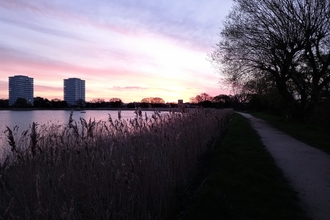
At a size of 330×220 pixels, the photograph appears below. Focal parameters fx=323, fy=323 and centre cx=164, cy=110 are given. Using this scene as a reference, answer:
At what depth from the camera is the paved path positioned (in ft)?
19.1

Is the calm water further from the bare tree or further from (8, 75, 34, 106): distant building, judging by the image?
(8, 75, 34, 106): distant building

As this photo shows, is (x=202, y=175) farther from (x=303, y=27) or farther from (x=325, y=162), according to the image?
(x=303, y=27)

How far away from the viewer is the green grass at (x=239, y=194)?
209 inches

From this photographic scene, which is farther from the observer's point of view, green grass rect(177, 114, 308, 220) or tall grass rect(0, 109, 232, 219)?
green grass rect(177, 114, 308, 220)

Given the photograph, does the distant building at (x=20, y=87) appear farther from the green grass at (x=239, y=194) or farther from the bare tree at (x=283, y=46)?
the green grass at (x=239, y=194)

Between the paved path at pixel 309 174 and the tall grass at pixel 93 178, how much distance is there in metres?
2.45

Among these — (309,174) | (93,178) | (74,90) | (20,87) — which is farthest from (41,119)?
(74,90)

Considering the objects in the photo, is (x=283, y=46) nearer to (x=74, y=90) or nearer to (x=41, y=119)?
(x=41, y=119)

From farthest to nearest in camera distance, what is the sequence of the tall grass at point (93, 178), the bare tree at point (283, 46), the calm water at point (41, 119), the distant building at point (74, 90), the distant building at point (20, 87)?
1. the distant building at point (74, 90)
2. the distant building at point (20, 87)
3. the bare tree at point (283, 46)
4. the calm water at point (41, 119)
5. the tall grass at point (93, 178)

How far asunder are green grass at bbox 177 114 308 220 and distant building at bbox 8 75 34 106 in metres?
39.6

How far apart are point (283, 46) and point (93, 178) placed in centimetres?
2235

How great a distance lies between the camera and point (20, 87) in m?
43.3

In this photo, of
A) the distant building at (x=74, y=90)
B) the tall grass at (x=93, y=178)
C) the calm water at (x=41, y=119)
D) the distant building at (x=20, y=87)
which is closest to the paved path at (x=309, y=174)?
the tall grass at (x=93, y=178)

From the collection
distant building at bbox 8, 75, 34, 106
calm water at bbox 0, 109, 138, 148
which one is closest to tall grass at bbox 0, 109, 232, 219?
calm water at bbox 0, 109, 138, 148
